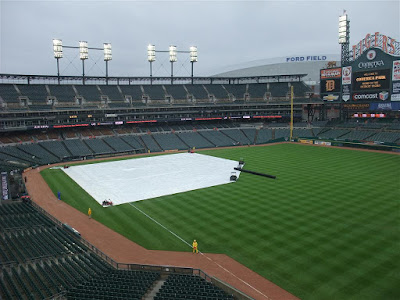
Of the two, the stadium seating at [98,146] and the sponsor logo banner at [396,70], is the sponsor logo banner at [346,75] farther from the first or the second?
the stadium seating at [98,146]

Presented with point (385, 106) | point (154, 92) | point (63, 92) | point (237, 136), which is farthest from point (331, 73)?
point (63, 92)

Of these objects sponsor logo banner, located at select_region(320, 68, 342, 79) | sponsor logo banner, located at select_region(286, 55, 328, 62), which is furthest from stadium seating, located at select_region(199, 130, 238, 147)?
sponsor logo banner, located at select_region(286, 55, 328, 62)

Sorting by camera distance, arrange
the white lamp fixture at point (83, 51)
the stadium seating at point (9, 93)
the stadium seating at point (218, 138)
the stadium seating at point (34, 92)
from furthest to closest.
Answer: the stadium seating at point (218, 138) < the white lamp fixture at point (83, 51) < the stadium seating at point (34, 92) < the stadium seating at point (9, 93)

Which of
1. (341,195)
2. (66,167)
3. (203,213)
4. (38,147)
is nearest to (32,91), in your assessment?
(38,147)

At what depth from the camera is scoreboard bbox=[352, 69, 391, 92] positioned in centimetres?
6241

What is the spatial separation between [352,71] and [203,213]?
5788cm

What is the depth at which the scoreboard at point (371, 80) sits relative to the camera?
6241cm

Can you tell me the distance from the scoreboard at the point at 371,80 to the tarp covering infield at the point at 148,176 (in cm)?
3724

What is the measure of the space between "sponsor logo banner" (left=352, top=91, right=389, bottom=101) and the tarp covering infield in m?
36.8

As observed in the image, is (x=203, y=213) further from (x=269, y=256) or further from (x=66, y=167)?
(x=66, y=167)

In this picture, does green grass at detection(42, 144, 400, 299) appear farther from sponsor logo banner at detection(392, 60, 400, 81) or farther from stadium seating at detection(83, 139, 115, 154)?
sponsor logo banner at detection(392, 60, 400, 81)

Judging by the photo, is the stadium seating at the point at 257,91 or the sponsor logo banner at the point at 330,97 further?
the stadium seating at the point at 257,91

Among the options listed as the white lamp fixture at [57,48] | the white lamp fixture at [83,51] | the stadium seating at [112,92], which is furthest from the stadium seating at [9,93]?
the stadium seating at [112,92]

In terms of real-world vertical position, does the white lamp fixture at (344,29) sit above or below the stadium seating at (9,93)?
above
